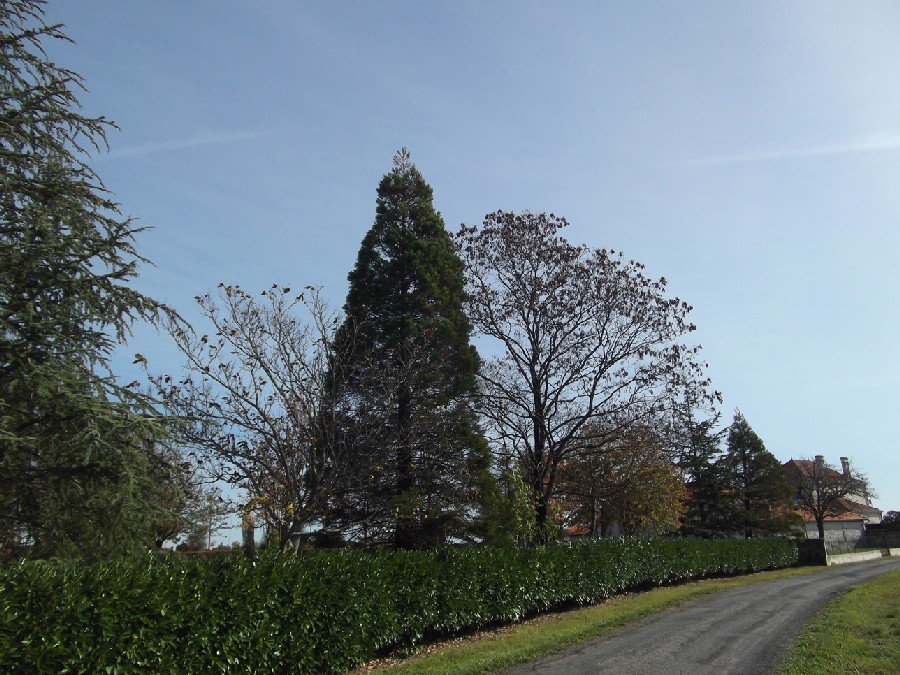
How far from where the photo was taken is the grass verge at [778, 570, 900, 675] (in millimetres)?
9109

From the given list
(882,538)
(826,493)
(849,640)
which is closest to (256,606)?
(849,640)

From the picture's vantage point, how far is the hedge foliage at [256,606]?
21.5ft

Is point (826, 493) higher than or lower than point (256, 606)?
higher

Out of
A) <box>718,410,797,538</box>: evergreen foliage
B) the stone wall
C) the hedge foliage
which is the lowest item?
the stone wall

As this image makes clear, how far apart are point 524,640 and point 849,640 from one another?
17.6 ft

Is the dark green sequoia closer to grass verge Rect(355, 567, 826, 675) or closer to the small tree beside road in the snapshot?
grass verge Rect(355, 567, 826, 675)

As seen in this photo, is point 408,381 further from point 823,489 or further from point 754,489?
point 823,489

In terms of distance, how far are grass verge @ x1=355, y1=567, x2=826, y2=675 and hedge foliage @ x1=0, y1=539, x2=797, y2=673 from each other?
0.40 m

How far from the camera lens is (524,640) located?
40.4 feet

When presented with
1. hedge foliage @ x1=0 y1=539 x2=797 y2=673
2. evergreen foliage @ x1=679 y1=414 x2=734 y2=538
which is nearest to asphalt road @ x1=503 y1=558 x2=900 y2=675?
hedge foliage @ x1=0 y1=539 x2=797 y2=673

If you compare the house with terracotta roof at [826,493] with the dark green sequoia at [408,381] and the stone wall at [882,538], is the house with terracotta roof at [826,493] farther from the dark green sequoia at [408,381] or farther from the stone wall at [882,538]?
the dark green sequoia at [408,381]

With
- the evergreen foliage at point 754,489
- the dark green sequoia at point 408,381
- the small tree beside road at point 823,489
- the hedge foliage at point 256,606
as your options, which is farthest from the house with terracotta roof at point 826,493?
the hedge foliage at point 256,606

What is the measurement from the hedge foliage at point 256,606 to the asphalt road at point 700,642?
259 cm

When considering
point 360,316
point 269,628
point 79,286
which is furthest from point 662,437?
point 79,286
